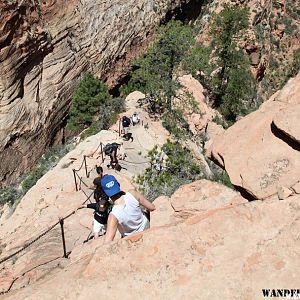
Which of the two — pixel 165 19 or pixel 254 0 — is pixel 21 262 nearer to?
pixel 165 19

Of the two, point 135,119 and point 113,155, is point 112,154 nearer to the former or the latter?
point 113,155

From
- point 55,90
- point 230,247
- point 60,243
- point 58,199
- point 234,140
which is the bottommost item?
point 55,90

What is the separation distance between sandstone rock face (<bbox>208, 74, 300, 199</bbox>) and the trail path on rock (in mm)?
3181

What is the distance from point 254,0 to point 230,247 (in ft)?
116

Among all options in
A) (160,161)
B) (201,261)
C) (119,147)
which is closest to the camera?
(201,261)

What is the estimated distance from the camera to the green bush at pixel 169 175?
11.5m

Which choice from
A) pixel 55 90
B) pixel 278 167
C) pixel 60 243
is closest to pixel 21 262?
pixel 60 243

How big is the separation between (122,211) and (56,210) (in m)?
6.71

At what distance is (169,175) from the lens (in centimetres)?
1309

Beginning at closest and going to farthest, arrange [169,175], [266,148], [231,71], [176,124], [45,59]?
1. [266,148]
2. [169,175]
3. [176,124]
4. [45,59]
5. [231,71]

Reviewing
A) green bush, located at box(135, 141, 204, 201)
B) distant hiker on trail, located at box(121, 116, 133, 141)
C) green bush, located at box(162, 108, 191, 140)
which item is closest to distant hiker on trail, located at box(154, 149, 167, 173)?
green bush, located at box(135, 141, 204, 201)

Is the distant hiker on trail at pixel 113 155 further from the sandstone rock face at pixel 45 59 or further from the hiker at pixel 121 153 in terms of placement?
the sandstone rock face at pixel 45 59

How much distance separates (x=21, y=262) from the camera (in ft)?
29.0

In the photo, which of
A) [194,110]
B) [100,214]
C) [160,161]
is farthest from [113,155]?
[194,110]
